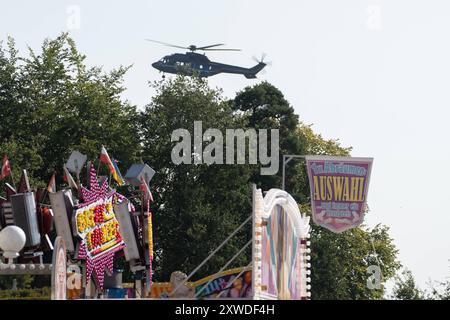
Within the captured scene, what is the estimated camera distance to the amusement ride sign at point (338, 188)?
146 ft

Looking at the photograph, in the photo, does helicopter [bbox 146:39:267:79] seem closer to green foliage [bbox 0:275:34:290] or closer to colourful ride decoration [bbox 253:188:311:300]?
green foliage [bbox 0:275:34:290]

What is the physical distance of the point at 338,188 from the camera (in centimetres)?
4531

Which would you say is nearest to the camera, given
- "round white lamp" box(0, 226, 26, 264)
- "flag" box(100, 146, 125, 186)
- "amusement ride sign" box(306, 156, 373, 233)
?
"round white lamp" box(0, 226, 26, 264)

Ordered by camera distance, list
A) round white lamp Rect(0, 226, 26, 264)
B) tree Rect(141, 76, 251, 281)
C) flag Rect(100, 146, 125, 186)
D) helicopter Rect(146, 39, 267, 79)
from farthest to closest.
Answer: helicopter Rect(146, 39, 267, 79), tree Rect(141, 76, 251, 281), flag Rect(100, 146, 125, 186), round white lamp Rect(0, 226, 26, 264)

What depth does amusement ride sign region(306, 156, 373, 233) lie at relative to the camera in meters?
44.5

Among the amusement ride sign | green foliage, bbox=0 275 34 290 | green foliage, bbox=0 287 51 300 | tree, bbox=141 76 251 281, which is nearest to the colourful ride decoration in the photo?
the amusement ride sign

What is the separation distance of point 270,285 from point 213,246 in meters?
37.4

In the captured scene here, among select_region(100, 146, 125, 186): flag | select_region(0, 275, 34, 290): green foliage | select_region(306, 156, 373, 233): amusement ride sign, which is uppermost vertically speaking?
select_region(100, 146, 125, 186): flag

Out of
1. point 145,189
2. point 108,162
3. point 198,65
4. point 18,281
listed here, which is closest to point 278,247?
point 145,189

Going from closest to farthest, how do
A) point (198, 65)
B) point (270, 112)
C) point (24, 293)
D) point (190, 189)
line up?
point (24, 293)
point (190, 189)
point (270, 112)
point (198, 65)

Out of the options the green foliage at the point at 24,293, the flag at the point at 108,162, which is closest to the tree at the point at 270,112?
the flag at the point at 108,162

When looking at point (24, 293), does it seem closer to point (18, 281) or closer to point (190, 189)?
point (18, 281)

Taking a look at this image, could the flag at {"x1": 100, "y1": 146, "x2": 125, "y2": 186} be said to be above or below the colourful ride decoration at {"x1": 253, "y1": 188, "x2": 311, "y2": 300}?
above
